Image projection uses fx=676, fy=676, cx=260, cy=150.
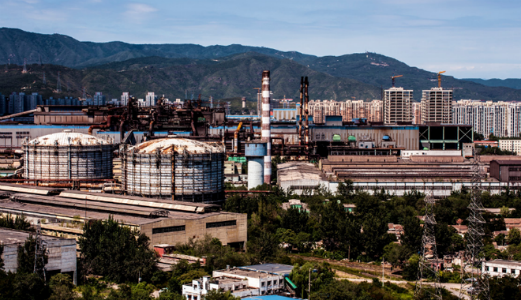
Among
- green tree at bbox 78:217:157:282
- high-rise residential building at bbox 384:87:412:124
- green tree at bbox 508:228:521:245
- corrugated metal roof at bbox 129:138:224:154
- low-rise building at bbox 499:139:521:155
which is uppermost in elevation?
high-rise residential building at bbox 384:87:412:124

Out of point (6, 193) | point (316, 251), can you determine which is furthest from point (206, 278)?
point (6, 193)

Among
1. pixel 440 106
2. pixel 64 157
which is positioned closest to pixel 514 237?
pixel 64 157

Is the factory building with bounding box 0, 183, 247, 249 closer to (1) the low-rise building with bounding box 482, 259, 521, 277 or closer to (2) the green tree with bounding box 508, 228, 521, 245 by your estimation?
(1) the low-rise building with bounding box 482, 259, 521, 277

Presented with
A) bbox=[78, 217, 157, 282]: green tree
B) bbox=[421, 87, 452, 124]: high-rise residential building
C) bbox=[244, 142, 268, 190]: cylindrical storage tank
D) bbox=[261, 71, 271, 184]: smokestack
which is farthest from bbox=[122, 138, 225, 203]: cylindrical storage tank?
bbox=[421, 87, 452, 124]: high-rise residential building

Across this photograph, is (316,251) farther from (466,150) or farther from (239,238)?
(466,150)

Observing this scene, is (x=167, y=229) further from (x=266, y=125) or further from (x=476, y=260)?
(x=266, y=125)

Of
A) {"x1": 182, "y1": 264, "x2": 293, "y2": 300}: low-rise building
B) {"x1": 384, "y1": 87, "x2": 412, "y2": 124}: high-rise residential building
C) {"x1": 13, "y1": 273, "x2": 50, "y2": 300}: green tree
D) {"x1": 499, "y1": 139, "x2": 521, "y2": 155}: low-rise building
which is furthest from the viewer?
{"x1": 384, "y1": 87, "x2": 412, "y2": 124}: high-rise residential building

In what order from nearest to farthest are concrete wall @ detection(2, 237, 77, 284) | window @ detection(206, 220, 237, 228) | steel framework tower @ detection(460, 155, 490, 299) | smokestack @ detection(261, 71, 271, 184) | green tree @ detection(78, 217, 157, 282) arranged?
steel framework tower @ detection(460, 155, 490, 299) → concrete wall @ detection(2, 237, 77, 284) → green tree @ detection(78, 217, 157, 282) → window @ detection(206, 220, 237, 228) → smokestack @ detection(261, 71, 271, 184)
